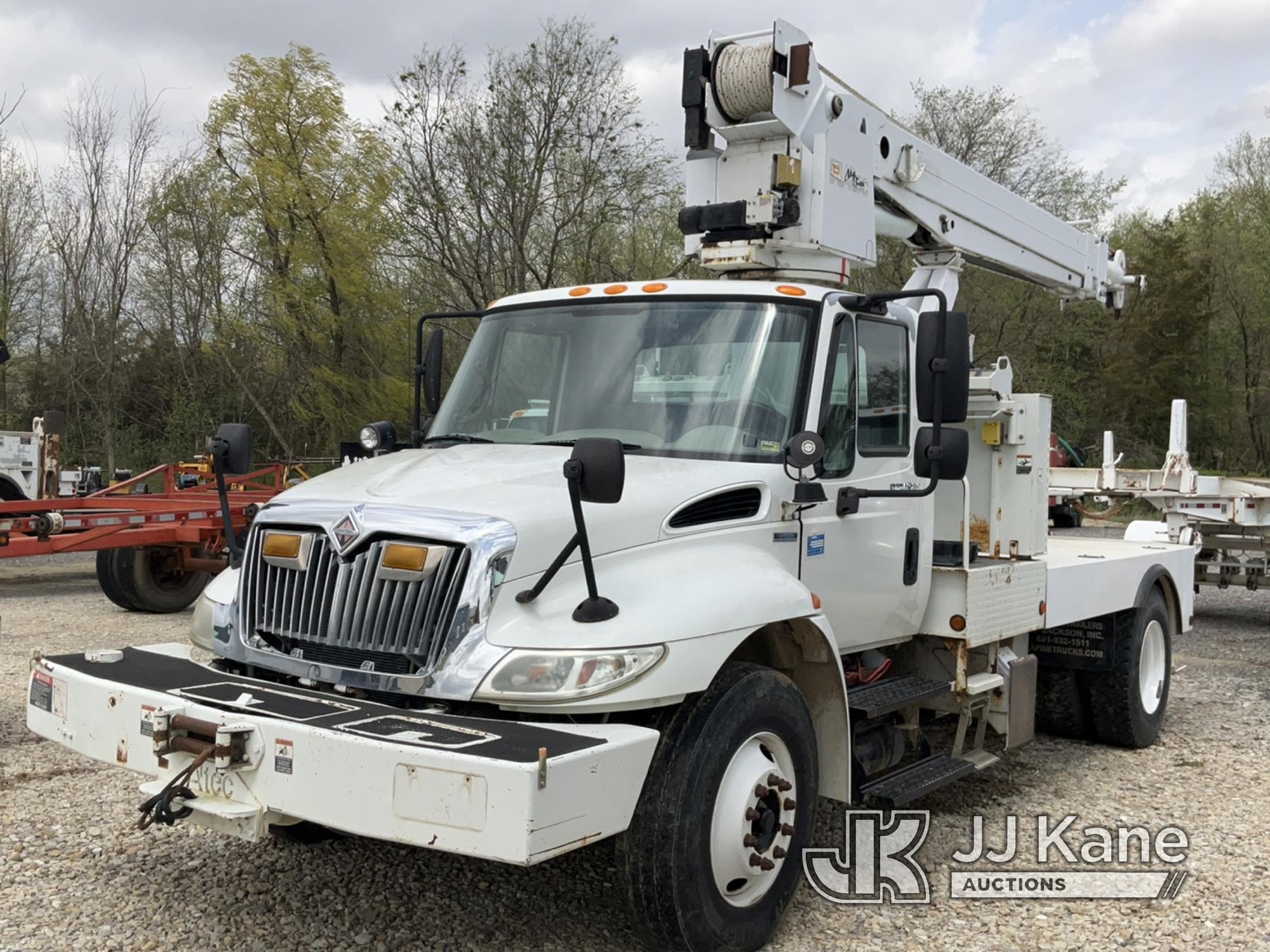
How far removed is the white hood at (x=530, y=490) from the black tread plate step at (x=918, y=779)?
138 cm

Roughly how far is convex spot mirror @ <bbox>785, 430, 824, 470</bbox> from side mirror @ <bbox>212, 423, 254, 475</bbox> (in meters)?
1.98

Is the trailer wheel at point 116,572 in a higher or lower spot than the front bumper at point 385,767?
lower

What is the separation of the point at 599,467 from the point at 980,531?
3391 millimetres

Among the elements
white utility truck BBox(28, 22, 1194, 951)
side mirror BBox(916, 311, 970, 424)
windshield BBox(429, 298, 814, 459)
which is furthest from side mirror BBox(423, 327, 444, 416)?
side mirror BBox(916, 311, 970, 424)

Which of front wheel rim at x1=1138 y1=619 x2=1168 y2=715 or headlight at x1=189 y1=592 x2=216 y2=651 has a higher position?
headlight at x1=189 y1=592 x2=216 y2=651

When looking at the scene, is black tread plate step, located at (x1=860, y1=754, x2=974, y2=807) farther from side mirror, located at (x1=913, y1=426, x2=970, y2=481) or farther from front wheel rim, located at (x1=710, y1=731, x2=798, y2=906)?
side mirror, located at (x1=913, y1=426, x2=970, y2=481)

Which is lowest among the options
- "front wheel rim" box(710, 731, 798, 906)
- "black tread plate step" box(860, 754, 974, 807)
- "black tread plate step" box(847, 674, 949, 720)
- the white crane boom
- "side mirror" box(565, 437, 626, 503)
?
"black tread plate step" box(860, 754, 974, 807)

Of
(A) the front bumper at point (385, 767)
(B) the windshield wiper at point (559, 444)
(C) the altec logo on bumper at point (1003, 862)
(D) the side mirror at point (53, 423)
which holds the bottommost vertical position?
(C) the altec logo on bumper at point (1003, 862)

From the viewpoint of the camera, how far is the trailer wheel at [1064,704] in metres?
7.03

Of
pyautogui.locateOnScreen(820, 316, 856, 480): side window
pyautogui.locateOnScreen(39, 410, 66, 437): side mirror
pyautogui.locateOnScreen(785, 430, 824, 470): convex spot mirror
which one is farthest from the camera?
pyautogui.locateOnScreen(39, 410, 66, 437): side mirror

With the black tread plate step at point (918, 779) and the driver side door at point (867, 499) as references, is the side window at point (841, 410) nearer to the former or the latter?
the driver side door at point (867, 499)

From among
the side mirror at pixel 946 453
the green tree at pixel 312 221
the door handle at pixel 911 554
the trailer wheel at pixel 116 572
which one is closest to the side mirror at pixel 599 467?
the side mirror at pixel 946 453

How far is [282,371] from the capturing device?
24.8m

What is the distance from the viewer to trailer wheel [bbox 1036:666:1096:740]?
7027mm
